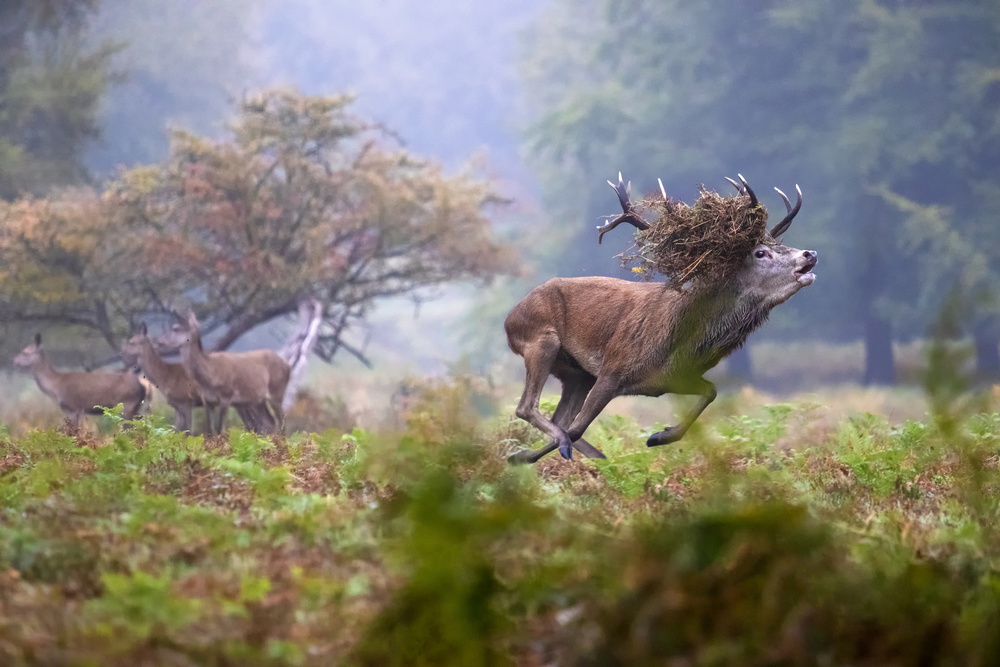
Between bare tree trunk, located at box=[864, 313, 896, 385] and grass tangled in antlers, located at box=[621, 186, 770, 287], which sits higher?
bare tree trunk, located at box=[864, 313, 896, 385]

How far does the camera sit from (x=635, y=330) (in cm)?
787

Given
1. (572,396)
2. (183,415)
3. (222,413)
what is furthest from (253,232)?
(572,396)

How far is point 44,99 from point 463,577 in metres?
22.5

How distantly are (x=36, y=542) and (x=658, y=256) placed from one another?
4.87m

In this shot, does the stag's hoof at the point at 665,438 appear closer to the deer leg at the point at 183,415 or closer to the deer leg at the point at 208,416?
the deer leg at the point at 208,416

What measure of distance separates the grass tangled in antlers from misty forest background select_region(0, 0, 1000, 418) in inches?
389

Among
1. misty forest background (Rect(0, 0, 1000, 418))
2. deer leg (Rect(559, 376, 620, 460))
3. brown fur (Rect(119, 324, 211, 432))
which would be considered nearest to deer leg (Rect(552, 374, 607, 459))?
deer leg (Rect(559, 376, 620, 460))

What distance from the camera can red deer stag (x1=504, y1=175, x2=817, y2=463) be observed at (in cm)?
746

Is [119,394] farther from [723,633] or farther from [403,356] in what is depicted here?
[403,356]

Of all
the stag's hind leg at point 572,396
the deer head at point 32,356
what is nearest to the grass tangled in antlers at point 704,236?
the stag's hind leg at point 572,396

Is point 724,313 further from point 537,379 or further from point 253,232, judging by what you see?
point 253,232

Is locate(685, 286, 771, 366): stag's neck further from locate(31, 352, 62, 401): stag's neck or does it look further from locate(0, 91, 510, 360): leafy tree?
locate(0, 91, 510, 360): leafy tree

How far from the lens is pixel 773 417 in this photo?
9.30 meters

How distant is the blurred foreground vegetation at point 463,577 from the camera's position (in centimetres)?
317
